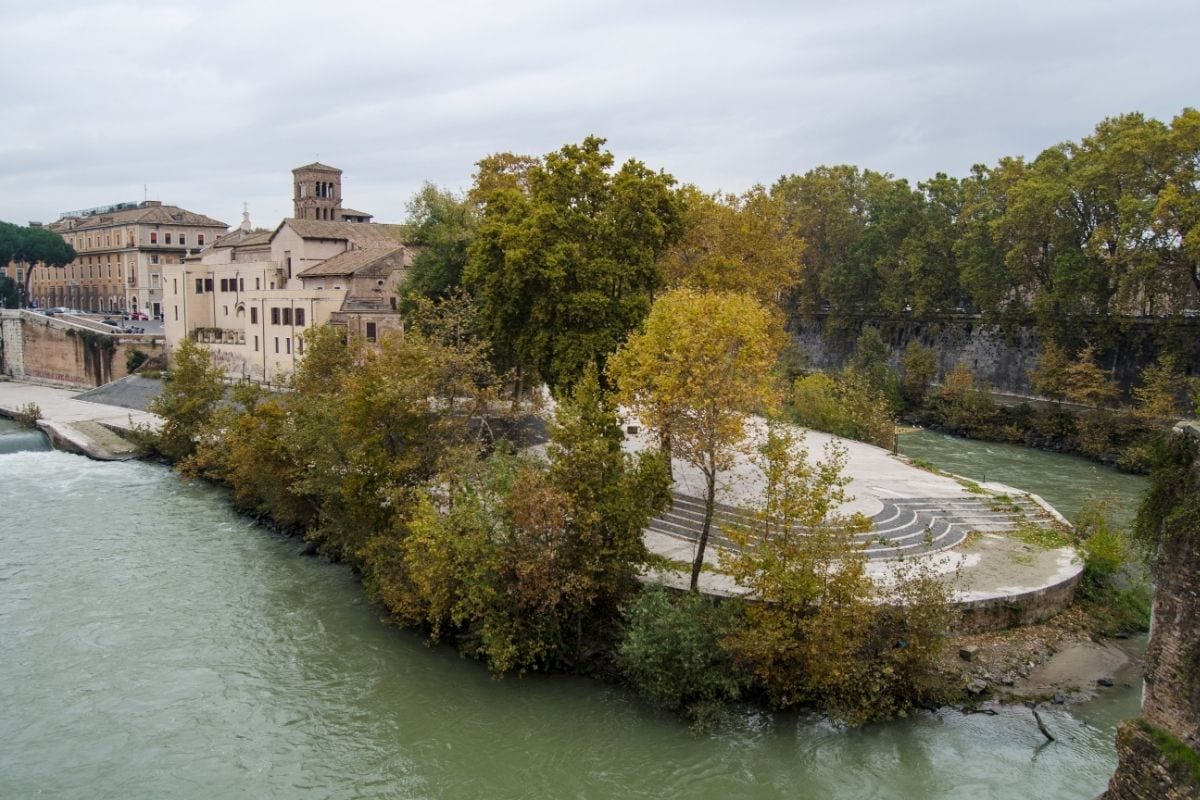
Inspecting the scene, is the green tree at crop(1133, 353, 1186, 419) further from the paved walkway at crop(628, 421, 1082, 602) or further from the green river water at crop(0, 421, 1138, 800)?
the green river water at crop(0, 421, 1138, 800)

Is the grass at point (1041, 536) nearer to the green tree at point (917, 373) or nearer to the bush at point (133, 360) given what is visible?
the green tree at point (917, 373)

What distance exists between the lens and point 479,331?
103 feet

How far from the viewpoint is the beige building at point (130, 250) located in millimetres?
78688

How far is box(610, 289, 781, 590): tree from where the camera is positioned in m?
17.9

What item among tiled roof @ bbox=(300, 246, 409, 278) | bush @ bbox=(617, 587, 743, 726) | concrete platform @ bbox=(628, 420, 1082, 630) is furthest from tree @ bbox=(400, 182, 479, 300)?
bush @ bbox=(617, 587, 743, 726)

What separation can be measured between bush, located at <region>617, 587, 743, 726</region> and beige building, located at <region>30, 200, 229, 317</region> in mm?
70948

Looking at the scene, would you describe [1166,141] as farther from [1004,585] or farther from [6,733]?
[6,733]

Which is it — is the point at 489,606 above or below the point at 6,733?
above

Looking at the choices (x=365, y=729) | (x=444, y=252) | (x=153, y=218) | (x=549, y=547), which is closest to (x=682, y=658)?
(x=549, y=547)

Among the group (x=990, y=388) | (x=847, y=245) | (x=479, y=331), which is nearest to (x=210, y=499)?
(x=479, y=331)

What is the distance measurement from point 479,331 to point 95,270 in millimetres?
67702

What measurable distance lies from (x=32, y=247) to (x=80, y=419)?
4028 centimetres

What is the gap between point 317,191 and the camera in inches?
2665

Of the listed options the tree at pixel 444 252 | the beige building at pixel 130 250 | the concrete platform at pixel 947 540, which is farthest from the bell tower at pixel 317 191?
the concrete platform at pixel 947 540
